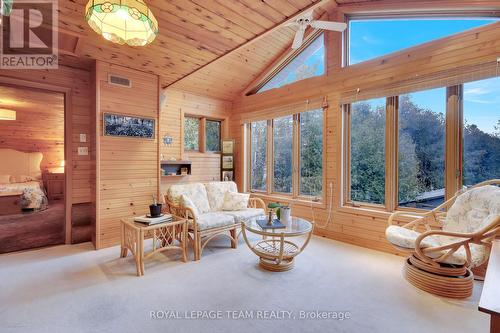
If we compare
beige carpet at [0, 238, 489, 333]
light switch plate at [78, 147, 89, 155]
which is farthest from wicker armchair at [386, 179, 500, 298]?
light switch plate at [78, 147, 89, 155]

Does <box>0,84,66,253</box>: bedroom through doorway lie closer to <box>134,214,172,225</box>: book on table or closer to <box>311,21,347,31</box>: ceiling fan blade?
<box>134,214,172,225</box>: book on table

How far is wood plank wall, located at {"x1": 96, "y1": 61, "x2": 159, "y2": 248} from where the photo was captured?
3594mm

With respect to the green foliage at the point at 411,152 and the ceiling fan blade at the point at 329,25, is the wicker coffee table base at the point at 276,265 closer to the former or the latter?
the green foliage at the point at 411,152

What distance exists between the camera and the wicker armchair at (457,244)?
2.23m

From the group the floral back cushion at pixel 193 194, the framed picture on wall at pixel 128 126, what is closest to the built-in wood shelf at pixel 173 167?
the framed picture on wall at pixel 128 126

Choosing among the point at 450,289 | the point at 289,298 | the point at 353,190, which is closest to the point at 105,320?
the point at 289,298

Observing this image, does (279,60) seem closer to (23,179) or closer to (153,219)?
(153,219)

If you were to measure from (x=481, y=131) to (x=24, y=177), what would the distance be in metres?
10.0

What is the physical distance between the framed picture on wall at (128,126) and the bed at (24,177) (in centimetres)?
388

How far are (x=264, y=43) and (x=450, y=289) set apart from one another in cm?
448

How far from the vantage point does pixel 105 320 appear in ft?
6.31

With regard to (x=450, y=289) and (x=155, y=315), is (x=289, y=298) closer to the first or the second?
(x=155, y=315)

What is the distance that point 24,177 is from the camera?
680 centimetres

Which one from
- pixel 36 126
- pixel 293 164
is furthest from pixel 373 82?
pixel 36 126
